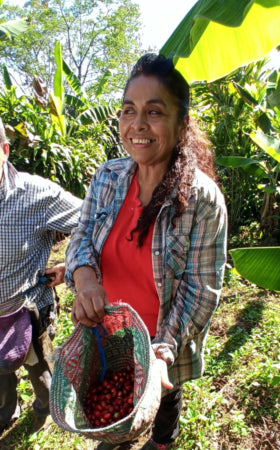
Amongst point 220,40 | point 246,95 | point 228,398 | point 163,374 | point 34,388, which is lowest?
point 228,398

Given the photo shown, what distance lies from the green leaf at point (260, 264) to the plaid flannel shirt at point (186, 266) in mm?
187

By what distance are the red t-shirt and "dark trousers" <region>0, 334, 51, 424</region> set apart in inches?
32.0

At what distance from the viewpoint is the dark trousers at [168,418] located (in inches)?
67.2

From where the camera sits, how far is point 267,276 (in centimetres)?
150

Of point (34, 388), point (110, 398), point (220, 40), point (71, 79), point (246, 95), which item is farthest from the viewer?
point (71, 79)

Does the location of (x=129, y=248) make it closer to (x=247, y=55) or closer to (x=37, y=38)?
(x=247, y=55)

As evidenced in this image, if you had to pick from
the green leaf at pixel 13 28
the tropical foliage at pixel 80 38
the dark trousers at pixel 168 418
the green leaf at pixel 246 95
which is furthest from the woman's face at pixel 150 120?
the tropical foliage at pixel 80 38

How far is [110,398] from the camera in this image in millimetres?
1275

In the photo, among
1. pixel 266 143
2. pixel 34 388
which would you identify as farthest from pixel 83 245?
pixel 266 143

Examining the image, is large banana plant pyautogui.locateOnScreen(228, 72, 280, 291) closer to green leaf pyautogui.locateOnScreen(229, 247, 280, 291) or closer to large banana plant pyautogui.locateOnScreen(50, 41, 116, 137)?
green leaf pyautogui.locateOnScreen(229, 247, 280, 291)

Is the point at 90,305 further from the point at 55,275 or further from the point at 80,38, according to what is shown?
the point at 80,38

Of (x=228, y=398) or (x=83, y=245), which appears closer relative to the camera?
(x=83, y=245)

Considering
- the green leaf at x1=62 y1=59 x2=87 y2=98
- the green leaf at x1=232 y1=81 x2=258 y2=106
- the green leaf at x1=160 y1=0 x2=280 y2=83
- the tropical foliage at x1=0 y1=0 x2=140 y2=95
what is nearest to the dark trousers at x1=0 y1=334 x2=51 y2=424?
the green leaf at x1=160 y1=0 x2=280 y2=83

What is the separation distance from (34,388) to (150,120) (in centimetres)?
172
